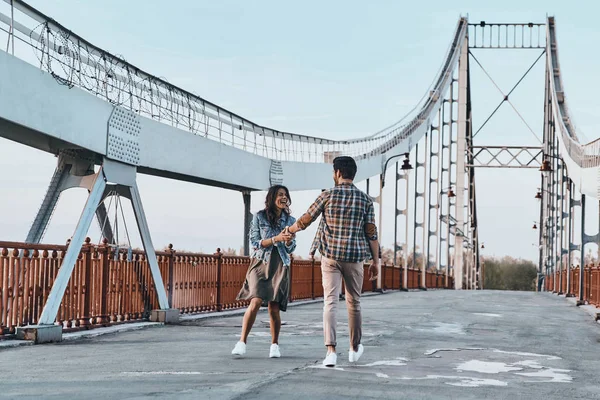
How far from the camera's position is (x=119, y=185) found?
1225 cm

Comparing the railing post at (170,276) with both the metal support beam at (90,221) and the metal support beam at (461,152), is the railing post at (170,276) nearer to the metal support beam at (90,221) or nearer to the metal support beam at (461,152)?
the metal support beam at (90,221)

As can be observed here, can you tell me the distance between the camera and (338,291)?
747 cm

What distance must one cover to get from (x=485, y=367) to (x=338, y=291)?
4.47 ft

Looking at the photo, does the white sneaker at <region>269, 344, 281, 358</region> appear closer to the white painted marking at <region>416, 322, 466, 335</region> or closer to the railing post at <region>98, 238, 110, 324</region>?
the white painted marking at <region>416, 322, 466, 335</region>

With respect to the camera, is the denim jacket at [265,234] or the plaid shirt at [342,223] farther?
the denim jacket at [265,234]

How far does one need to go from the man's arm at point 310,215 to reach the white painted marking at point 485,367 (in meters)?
1.66

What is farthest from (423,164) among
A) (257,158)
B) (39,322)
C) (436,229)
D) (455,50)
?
(39,322)

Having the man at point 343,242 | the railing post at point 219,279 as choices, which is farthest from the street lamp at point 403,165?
the man at point 343,242

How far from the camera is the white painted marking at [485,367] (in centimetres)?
736

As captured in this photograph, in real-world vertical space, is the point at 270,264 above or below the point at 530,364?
above

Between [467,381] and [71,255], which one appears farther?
[71,255]

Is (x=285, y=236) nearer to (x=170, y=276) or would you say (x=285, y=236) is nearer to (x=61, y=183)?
(x=61, y=183)

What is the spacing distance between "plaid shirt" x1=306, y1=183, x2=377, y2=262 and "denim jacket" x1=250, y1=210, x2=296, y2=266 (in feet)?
1.80

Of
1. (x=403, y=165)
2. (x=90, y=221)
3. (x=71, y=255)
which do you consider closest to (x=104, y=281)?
(x=90, y=221)
